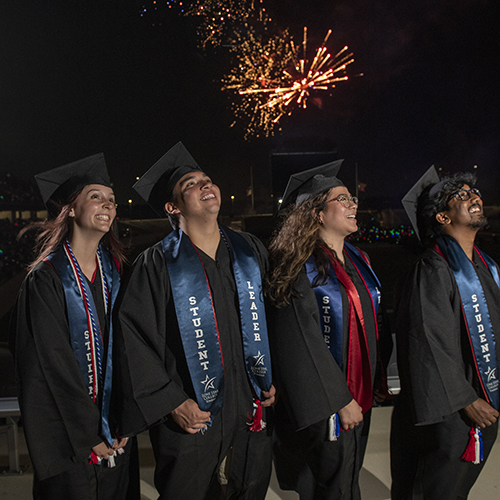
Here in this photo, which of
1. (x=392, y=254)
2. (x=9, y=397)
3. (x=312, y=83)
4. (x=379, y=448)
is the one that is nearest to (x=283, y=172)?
(x=312, y=83)

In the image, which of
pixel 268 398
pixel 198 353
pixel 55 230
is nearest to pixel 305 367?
pixel 268 398

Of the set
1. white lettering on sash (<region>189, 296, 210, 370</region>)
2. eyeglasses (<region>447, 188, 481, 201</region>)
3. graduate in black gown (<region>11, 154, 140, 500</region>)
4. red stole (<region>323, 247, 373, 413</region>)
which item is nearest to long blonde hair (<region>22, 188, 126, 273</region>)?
graduate in black gown (<region>11, 154, 140, 500</region>)

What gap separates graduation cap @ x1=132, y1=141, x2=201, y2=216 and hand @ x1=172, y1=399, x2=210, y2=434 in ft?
2.79

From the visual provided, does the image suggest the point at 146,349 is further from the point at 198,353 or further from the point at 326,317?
the point at 326,317

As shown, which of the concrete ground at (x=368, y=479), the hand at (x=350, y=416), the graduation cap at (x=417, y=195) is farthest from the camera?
the concrete ground at (x=368, y=479)

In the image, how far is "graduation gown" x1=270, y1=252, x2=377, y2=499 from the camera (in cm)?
142

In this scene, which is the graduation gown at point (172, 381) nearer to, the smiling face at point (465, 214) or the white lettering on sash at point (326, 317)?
the white lettering on sash at point (326, 317)

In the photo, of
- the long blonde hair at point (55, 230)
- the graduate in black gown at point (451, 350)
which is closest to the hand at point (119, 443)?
the long blonde hair at point (55, 230)

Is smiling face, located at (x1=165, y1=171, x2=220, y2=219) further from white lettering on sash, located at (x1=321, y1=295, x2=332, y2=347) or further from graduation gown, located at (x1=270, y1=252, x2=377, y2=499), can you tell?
white lettering on sash, located at (x1=321, y1=295, x2=332, y2=347)

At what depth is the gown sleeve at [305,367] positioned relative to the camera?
1414mm

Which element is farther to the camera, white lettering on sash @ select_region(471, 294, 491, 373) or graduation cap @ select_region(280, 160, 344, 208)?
graduation cap @ select_region(280, 160, 344, 208)

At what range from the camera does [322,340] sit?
4.83 feet

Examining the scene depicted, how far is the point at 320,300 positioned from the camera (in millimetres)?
1544

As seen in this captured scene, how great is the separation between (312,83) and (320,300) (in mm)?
6407
